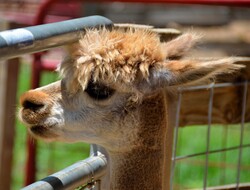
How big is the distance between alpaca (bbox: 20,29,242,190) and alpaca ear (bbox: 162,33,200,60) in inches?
4.7

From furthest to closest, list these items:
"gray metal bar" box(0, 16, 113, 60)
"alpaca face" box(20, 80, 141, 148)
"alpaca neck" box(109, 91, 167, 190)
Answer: "alpaca neck" box(109, 91, 167, 190)
"alpaca face" box(20, 80, 141, 148)
"gray metal bar" box(0, 16, 113, 60)

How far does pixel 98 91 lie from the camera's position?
2.90 metres

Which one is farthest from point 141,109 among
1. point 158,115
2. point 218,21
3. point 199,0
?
point 218,21

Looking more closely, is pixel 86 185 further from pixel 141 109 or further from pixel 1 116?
pixel 1 116

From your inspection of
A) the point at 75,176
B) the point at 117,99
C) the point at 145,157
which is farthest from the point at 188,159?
A: the point at 75,176

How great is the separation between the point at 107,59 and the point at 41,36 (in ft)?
1.58

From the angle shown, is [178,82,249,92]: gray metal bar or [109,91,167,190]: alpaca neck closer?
[109,91,167,190]: alpaca neck

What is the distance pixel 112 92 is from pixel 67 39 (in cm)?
33

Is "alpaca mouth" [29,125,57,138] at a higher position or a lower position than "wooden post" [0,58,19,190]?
higher

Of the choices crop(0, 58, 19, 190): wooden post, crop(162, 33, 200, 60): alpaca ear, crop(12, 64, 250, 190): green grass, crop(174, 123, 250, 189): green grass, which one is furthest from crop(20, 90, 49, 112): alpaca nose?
crop(12, 64, 250, 190): green grass

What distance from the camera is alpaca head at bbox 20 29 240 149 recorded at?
9.38ft

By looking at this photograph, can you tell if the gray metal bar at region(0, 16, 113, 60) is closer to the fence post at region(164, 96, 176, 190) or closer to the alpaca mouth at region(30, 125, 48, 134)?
the alpaca mouth at region(30, 125, 48, 134)

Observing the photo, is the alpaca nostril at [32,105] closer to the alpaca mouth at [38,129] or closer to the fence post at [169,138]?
the alpaca mouth at [38,129]

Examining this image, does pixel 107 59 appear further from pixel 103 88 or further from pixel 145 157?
pixel 145 157
